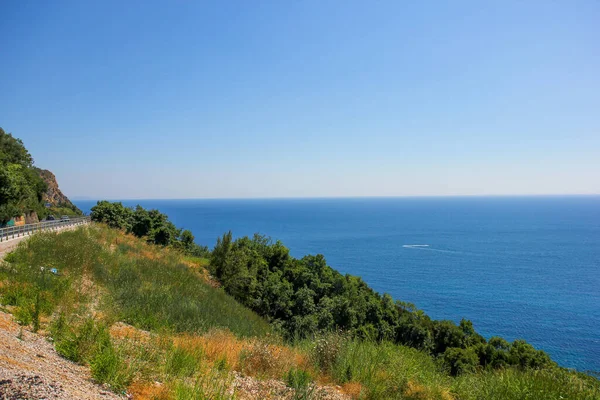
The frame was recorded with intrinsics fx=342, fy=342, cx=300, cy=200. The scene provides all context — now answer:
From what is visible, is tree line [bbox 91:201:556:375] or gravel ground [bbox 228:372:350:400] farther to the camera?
tree line [bbox 91:201:556:375]

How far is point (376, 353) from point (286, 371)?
8.20ft

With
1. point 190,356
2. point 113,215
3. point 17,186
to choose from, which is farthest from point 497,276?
point 17,186

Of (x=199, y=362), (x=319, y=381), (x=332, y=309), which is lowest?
(x=332, y=309)

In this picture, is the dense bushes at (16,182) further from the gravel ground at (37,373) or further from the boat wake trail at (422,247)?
the boat wake trail at (422,247)

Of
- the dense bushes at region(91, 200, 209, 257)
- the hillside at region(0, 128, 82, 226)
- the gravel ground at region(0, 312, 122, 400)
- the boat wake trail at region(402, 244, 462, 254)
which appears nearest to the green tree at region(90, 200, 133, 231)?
the dense bushes at region(91, 200, 209, 257)

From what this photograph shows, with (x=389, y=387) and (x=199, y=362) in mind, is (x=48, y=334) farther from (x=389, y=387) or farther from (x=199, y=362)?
(x=389, y=387)

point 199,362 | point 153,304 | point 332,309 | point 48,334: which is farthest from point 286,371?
point 332,309

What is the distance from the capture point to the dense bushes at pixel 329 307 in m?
30.3

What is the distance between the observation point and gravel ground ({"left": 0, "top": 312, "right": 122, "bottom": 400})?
3.97m

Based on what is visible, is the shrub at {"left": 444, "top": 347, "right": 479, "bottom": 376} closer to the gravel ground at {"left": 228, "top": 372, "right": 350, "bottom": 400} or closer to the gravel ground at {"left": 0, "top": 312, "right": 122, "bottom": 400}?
the gravel ground at {"left": 228, "top": 372, "right": 350, "bottom": 400}

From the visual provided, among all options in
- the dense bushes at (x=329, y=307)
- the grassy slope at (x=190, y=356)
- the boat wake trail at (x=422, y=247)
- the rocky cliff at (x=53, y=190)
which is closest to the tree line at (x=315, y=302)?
the dense bushes at (x=329, y=307)

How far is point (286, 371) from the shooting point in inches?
285

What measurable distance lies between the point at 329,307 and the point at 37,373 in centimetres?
3057

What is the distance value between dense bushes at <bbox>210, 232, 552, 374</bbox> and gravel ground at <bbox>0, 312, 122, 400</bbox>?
2180cm
